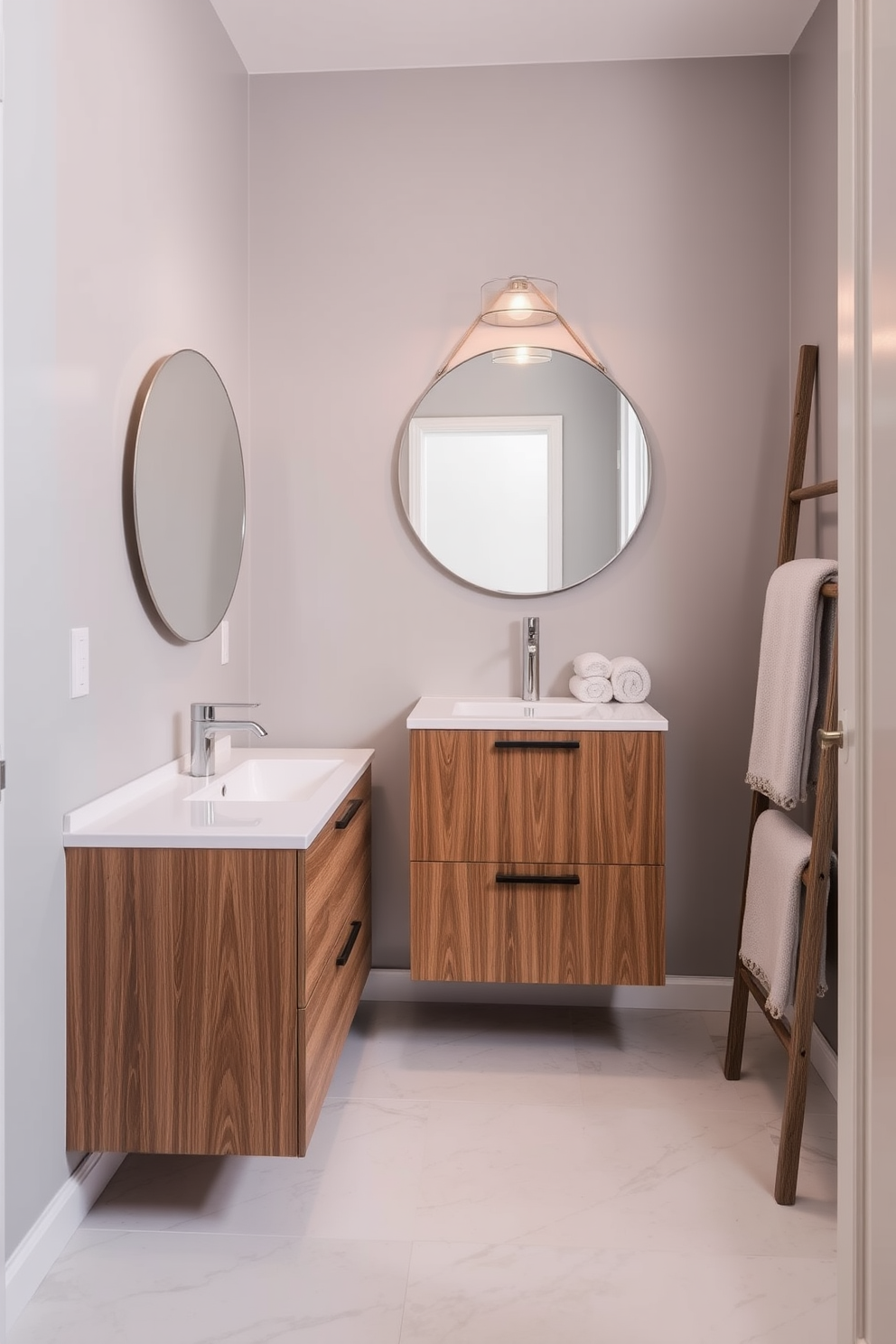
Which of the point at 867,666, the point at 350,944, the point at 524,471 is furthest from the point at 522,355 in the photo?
the point at 867,666

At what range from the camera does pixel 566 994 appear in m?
2.85

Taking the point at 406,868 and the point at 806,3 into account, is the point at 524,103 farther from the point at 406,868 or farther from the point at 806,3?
the point at 406,868

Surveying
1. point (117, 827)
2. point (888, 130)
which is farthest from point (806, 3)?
point (117, 827)

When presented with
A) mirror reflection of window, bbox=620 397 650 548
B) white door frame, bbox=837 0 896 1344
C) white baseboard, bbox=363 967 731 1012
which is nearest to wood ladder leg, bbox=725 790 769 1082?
white baseboard, bbox=363 967 731 1012

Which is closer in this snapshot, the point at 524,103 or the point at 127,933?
the point at 127,933

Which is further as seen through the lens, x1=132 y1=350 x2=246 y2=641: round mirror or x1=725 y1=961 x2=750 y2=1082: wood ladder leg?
x1=725 y1=961 x2=750 y2=1082: wood ladder leg

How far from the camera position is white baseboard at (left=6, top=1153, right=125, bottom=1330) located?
157cm

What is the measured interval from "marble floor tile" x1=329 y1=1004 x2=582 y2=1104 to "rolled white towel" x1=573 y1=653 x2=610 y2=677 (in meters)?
0.96

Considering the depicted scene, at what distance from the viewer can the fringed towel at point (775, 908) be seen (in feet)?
6.73

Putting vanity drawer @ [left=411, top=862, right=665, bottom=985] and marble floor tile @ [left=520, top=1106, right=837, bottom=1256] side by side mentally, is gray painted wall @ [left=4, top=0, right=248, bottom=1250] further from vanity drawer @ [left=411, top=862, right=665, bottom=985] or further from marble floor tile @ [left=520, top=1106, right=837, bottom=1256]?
marble floor tile @ [left=520, top=1106, right=837, bottom=1256]

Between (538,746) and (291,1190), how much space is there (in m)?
1.08

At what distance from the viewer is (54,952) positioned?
1.70 meters

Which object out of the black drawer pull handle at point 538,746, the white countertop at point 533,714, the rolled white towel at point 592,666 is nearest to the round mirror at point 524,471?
the rolled white towel at point 592,666

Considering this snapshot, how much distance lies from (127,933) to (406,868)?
4.07 ft
